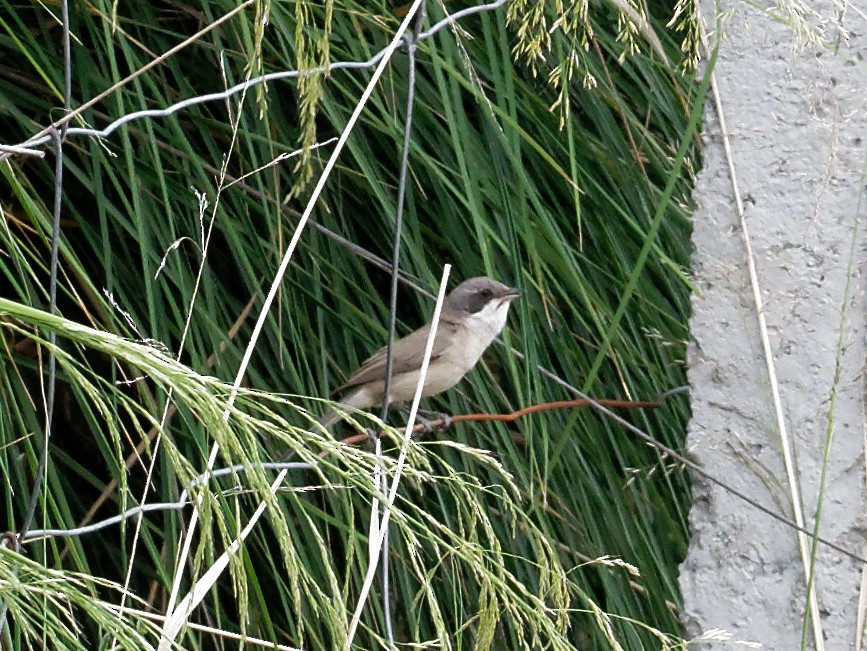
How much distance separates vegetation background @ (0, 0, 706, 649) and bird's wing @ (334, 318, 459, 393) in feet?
0.12

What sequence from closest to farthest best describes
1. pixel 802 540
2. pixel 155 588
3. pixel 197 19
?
pixel 802 540, pixel 155 588, pixel 197 19

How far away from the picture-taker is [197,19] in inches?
97.9

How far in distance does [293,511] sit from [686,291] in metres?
0.90

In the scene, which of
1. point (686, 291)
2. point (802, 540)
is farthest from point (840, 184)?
point (686, 291)

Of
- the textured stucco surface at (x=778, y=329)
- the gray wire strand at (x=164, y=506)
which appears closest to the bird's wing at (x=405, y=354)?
the textured stucco surface at (x=778, y=329)

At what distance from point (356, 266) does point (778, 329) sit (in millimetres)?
967

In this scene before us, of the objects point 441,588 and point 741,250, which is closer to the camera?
point 741,250

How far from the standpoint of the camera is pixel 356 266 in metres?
2.46

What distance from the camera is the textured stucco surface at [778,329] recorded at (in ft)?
5.52

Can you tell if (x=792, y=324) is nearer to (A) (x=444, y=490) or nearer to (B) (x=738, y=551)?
(B) (x=738, y=551)

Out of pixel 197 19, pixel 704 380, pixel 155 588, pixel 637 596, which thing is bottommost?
pixel 637 596

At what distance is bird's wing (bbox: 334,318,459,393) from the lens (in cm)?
244

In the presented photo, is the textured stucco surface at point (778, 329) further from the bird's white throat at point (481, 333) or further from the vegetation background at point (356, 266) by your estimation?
the bird's white throat at point (481, 333)

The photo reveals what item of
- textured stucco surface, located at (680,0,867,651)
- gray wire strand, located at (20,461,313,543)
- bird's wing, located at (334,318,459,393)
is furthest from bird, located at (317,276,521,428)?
gray wire strand, located at (20,461,313,543)
